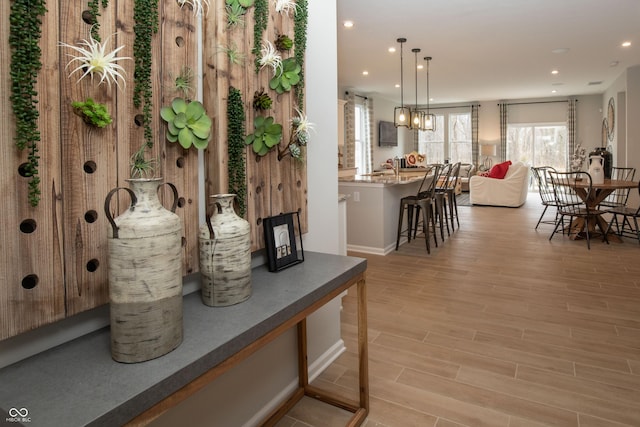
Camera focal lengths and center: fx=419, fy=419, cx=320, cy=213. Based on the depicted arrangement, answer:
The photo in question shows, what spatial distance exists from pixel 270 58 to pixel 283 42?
12cm

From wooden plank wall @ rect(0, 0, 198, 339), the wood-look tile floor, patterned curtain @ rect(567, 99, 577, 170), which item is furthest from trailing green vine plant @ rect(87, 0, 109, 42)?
patterned curtain @ rect(567, 99, 577, 170)

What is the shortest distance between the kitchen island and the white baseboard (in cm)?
255

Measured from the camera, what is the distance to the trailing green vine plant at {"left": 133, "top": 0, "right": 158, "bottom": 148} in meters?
1.20

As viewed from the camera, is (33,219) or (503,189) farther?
(503,189)

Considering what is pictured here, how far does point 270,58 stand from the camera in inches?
67.9

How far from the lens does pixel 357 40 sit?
5949mm

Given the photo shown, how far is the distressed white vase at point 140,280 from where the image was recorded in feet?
3.23

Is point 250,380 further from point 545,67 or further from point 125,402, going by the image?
point 545,67

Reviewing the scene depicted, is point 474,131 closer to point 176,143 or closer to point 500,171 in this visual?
point 500,171

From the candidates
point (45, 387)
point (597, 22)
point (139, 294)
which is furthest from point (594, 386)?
point (597, 22)

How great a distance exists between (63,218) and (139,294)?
0.28 meters

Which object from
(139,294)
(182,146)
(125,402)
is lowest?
(125,402)

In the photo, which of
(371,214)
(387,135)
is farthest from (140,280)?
(387,135)

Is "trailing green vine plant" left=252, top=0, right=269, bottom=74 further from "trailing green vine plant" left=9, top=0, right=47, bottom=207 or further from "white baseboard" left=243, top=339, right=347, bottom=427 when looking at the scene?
"white baseboard" left=243, top=339, right=347, bottom=427
